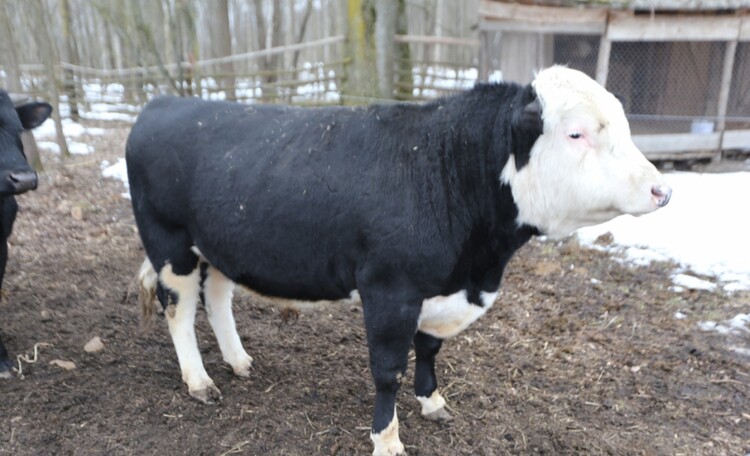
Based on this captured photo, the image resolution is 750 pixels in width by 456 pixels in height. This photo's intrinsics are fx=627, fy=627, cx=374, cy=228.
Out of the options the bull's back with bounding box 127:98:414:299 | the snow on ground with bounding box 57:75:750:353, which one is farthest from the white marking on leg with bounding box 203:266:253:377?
the snow on ground with bounding box 57:75:750:353

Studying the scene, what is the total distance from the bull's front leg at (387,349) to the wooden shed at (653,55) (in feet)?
16.9

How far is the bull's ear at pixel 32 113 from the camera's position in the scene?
3955 millimetres

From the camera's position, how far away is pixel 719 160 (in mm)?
8891

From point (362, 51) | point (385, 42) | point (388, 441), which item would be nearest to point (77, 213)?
point (362, 51)

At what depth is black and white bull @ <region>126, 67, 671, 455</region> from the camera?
2.48m

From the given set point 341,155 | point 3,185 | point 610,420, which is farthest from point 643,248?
point 3,185

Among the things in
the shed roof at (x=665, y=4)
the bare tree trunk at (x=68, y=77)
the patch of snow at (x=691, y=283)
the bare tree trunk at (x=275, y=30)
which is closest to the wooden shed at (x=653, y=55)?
the shed roof at (x=665, y=4)

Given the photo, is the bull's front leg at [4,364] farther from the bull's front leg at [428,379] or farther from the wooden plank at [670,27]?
the wooden plank at [670,27]

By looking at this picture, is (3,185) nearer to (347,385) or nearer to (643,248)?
(347,385)

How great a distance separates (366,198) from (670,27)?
7162 mm

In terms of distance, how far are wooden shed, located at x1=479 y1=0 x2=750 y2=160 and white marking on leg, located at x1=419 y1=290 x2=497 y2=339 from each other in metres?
4.86

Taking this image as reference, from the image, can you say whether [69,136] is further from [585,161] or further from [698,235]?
[585,161]

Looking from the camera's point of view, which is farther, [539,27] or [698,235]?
[539,27]

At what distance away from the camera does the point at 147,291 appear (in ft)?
11.9
